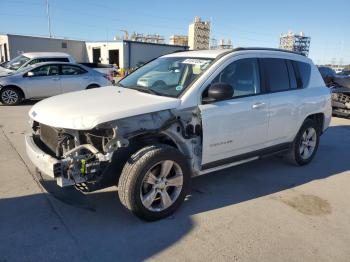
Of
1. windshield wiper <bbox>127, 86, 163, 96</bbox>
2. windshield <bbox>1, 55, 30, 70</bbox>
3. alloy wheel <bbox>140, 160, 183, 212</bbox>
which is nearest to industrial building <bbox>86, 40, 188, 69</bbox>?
windshield <bbox>1, 55, 30, 70</bbox>

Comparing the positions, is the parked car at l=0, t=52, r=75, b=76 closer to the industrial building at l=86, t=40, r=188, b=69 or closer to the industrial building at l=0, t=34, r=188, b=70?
the industrial building at l=0, t=34, r=188, b=70

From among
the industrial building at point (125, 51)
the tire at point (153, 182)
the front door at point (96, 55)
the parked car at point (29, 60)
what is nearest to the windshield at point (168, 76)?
the tire at point (153, 182)

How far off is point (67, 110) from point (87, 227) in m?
1.25

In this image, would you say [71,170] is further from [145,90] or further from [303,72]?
[303,72]

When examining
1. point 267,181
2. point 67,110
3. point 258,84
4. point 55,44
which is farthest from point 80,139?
point 55,44

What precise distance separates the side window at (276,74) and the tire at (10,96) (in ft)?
29.4

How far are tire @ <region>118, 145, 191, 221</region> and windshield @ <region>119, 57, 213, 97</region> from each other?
813 mm

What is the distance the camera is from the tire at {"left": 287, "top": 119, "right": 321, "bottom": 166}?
5625 millimetres

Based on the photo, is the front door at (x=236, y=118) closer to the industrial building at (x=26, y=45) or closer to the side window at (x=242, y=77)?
the side window at (x=242, y=77)

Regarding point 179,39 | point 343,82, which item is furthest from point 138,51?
point 179,39

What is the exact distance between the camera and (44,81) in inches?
450

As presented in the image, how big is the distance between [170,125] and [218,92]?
0.69 metres

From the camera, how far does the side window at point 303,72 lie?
219 inches

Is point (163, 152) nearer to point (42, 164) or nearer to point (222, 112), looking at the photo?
point (222, 112)
